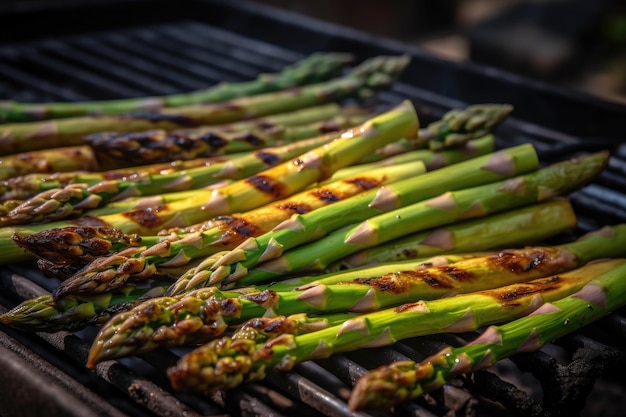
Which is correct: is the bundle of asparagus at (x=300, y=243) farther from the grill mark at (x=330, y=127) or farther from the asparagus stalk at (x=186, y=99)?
the asparagus stalk at (x=186, y=99)

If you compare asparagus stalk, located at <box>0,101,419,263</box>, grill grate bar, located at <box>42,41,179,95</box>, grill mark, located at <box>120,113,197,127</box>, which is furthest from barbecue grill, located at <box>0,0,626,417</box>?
grill mark, located at <box>120,113,197,127</box>

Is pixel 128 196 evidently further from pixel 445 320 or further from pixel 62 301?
pixel 445 320

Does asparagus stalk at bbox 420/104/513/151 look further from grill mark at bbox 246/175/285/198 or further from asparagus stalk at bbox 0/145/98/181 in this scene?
asparagus stalk at bbox 0/145/98/181

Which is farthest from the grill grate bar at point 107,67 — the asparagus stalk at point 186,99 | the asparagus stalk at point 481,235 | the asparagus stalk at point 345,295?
the asparagus stalk at point 345,295

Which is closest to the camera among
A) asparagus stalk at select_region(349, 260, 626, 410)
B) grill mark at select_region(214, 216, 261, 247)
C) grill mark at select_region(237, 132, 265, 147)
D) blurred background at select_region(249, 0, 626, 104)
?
asparagus stalk at select_region(349, 260, 626, 410)

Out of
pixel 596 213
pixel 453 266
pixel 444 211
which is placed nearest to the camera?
pixel 453 266

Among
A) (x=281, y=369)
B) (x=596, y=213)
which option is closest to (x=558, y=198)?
(x=596, y=213)
